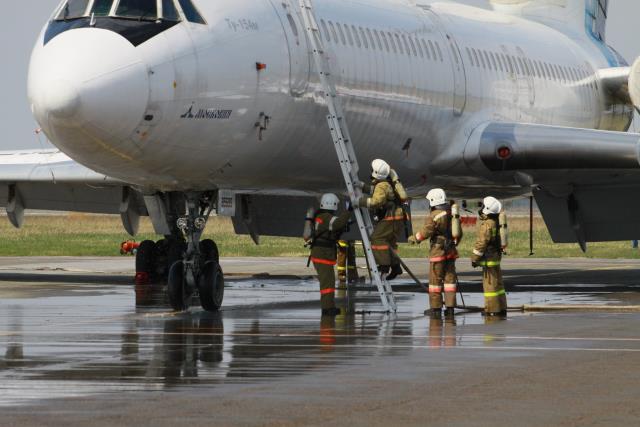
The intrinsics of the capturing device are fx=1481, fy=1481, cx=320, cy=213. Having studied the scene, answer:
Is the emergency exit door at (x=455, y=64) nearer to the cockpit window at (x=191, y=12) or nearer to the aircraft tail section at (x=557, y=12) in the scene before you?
the cockpit window at (x=191, y=12)

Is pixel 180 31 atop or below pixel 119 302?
atop

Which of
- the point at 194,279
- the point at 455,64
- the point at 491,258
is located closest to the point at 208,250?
the point at 194,279

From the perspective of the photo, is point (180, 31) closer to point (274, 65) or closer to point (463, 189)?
point (274, 65)

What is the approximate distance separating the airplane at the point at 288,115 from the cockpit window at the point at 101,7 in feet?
0.09

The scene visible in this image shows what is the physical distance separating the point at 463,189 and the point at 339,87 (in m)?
6.40

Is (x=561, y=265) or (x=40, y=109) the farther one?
(x=561, y=265)

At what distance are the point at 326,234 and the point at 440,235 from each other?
58.9 inches

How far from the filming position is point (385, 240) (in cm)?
1950

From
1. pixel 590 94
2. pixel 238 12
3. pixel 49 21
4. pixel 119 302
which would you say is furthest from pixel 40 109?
pixel 590 94

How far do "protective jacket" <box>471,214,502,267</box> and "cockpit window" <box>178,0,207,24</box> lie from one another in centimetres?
451

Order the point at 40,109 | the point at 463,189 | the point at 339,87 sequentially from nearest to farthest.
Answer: the point at 40,109
the point at 339,87
the point at 463,189

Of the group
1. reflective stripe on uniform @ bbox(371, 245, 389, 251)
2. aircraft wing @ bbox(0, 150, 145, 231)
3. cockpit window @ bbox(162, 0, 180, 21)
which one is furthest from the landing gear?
aircraft wing @ bbox(0, 150, 145, 231)

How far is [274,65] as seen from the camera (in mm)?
19328

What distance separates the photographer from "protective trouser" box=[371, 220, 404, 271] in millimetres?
19453
